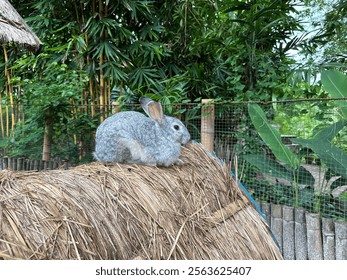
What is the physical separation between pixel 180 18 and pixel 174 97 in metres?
1.81

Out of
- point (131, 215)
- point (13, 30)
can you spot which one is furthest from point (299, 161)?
point (13, 30)

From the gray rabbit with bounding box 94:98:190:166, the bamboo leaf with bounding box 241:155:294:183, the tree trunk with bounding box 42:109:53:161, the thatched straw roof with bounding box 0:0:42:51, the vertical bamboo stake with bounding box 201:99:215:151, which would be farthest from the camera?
the tree trunk with bounding box 42:109:53:161

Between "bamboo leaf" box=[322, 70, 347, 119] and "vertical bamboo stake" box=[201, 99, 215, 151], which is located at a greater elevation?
"bamboo leaf" box=[322, 70, 347, 119]

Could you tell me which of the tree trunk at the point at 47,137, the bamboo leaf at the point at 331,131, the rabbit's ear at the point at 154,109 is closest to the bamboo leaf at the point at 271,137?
the bamboo leaf at the point at 331,131

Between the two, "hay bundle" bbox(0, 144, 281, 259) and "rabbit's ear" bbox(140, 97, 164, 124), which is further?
"rabbit's ear" bbox(140, 97, 164, 124)

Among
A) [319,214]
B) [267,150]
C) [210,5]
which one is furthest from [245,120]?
[210,5]

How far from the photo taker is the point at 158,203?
1757 mm

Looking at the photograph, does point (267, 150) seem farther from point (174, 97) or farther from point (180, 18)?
point (180, 18)

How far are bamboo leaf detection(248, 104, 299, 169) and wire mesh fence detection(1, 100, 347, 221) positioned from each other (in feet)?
0.11

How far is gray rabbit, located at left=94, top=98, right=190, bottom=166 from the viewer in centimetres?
225

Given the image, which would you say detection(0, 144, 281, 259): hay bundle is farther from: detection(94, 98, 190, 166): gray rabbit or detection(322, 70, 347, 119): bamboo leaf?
detection(322, 70, 347, 119): bamboo leaf

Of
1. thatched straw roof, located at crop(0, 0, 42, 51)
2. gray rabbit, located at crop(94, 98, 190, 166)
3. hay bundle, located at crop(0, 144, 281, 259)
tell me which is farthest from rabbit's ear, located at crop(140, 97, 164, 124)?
thatched straw roof, located at crop(0, 0, 42, 51)

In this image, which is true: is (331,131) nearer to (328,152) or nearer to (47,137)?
(328,152)

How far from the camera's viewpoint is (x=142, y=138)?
7.65ft
